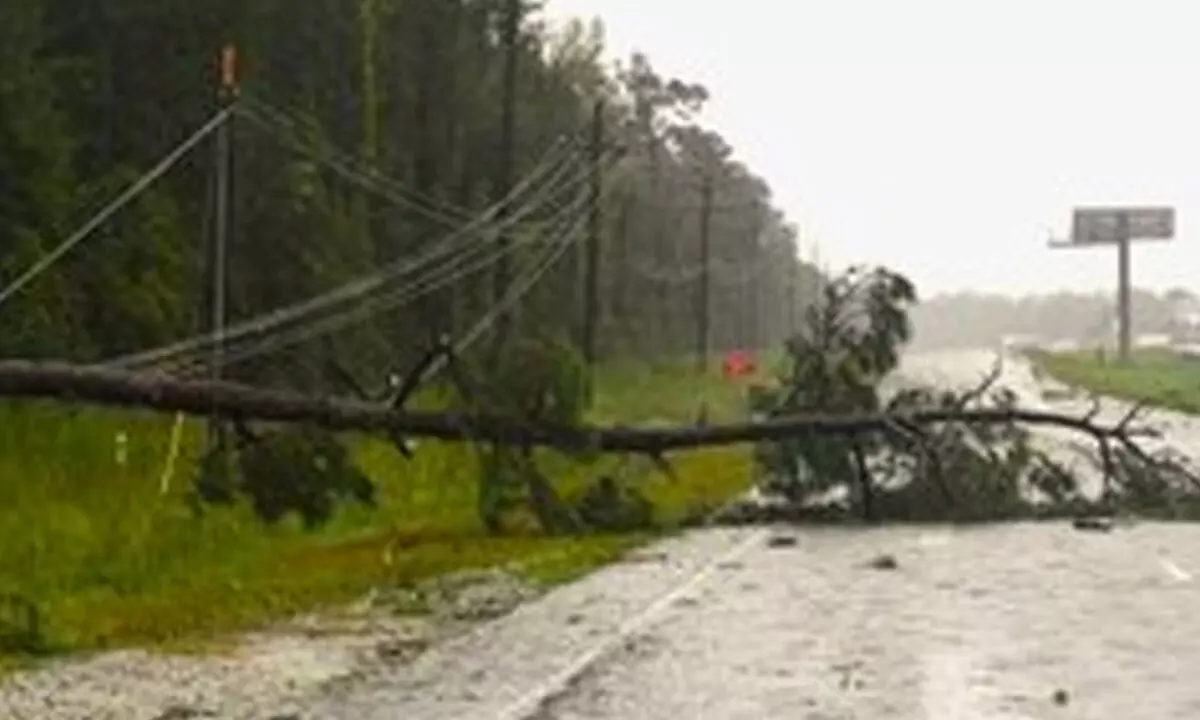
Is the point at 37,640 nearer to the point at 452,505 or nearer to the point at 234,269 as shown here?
the point at 452,505

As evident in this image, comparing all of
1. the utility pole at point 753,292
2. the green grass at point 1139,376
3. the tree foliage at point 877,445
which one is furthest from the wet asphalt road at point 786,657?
the utility pole at point 753,292

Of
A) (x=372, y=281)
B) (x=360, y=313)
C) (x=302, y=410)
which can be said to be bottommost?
(x=302, y=410)

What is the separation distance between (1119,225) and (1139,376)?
171 ft

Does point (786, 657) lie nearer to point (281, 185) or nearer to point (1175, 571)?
point (1175, 571)

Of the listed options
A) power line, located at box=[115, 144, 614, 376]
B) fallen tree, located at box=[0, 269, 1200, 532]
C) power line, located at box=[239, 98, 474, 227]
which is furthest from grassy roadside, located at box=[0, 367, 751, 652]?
power line, located at box=[239, 98, 474, 227]

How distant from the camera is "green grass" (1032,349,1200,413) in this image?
9806 cm

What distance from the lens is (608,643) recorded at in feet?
62.4

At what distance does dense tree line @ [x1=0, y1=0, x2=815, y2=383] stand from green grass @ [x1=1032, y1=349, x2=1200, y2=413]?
2083 centimetres

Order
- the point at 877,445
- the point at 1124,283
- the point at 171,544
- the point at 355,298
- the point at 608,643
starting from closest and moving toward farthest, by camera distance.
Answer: the point at 608,643 → the point at 171,544 → the point at 877,445 → the point at 355,298 → the point at 1124,283

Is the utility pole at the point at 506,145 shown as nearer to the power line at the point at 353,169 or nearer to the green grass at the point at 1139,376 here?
the power line at the point at 353,169

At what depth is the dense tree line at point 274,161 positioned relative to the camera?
49250mm

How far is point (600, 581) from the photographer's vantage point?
2577cm

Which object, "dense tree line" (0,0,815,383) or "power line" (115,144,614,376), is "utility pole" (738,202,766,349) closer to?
"dense tree line" (0,0,815,383)

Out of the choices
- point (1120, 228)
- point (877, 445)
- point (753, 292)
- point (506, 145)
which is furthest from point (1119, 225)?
point (877, 445)
